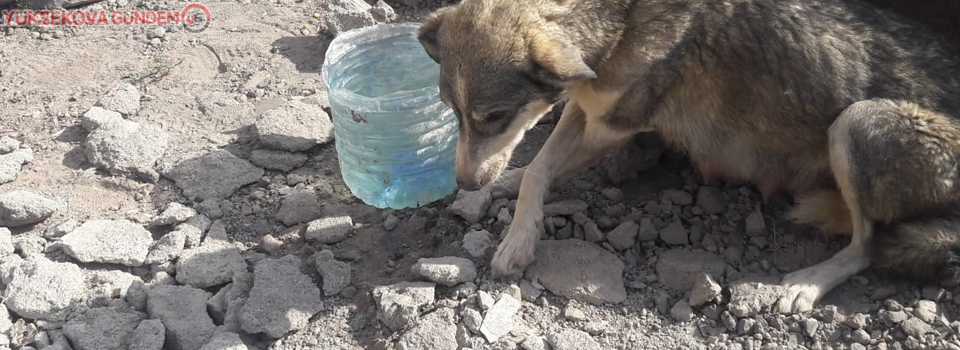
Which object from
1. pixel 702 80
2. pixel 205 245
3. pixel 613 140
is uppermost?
pixel 702 80

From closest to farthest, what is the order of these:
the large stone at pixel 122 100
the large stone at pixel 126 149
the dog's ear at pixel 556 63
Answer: the dog's ear at pixel 556 63, the large stone at pixel 126 149, the large stone at pixel 122 100

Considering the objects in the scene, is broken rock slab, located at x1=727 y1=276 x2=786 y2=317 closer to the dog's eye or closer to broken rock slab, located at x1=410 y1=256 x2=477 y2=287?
broken rock slab, located at x1=410 y1=256 x2=477 y2=287

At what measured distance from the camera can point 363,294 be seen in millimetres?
4465

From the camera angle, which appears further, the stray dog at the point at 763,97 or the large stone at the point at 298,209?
the large stone at the point at 298,209

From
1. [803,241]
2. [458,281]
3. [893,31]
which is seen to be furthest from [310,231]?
[893,31]

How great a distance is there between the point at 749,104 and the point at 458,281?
5.75 feet

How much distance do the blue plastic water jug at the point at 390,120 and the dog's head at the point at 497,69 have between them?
0.69 metres

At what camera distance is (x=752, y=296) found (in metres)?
4.20

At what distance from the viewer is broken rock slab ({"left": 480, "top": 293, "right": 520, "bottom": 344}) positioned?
4.11 metres

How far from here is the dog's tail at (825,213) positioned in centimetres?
451

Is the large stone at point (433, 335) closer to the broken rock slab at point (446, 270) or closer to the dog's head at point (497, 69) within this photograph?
the broken rock slab at point (446, 270)

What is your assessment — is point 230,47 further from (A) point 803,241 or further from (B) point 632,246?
(A) point 803,241

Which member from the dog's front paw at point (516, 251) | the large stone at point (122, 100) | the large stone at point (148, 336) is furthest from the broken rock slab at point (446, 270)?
the large stone at point (122, 100)

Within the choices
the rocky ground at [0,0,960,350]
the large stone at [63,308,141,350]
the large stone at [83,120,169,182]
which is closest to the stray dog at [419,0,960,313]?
the rocky ground at [0,0,960,350]
